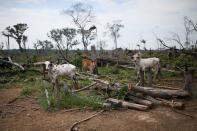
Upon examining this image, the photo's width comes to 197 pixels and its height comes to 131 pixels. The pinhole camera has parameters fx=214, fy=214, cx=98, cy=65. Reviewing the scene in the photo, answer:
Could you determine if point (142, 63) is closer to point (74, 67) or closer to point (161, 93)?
point (161, 93)

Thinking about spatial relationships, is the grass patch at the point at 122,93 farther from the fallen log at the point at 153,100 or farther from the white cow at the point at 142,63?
the white cow at the point at 142,63

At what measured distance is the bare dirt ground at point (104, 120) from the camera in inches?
254

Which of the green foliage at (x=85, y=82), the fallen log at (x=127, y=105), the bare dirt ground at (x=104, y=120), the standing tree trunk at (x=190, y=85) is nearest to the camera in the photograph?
the bare dirt ground at (x=104, y=120)

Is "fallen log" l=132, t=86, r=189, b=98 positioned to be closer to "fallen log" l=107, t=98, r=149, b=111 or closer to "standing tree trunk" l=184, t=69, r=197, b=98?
"standing tree trunk" l=184, t=69, r=197, b=98

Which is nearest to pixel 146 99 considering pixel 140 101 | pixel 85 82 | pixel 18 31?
pixel 140 101

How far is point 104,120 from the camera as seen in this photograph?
705 centimetres

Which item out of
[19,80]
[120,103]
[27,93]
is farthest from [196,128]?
[19,80]

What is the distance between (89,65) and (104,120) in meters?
9.97

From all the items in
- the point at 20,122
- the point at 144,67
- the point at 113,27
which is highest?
the point at 113,27

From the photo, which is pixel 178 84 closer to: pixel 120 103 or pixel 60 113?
pixel 120 103

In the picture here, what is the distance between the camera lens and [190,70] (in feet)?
29.7

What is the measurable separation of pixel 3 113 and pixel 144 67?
748 cm

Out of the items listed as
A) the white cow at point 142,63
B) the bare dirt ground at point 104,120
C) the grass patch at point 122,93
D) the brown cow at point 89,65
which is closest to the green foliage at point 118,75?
the brown cow at point 89,65

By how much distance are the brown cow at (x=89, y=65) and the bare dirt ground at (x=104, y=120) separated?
316 inches
